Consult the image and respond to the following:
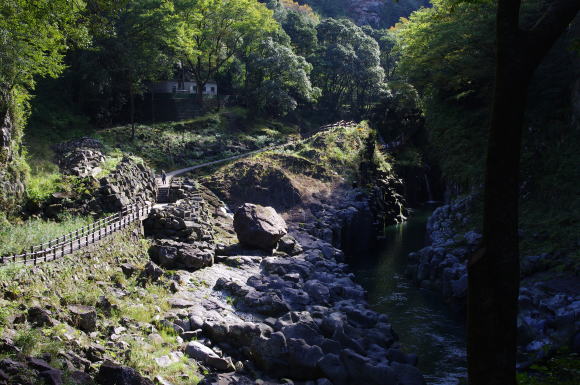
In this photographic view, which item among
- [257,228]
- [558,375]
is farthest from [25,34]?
[558,375]

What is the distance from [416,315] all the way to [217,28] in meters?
44.5

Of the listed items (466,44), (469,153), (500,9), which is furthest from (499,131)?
(469,153)

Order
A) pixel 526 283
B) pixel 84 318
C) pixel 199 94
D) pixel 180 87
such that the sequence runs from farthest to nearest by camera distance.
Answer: pixel 180 87
pixel 199 94
pixel 526 283
pixel 84 318

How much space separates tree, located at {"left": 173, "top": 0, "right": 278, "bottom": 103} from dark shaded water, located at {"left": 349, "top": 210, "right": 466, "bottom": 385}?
31571 mm

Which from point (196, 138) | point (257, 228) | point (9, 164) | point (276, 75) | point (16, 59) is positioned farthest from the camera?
point (276, 75)

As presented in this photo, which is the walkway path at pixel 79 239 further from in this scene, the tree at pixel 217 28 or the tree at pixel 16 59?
the tree at pixel 217 28

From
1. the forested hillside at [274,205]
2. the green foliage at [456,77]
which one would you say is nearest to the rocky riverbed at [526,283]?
the forested hillside at [274,205]

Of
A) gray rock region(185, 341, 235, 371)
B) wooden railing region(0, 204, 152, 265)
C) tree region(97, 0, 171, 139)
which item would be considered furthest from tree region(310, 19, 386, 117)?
gray rock region(185, 341, 235, 371)

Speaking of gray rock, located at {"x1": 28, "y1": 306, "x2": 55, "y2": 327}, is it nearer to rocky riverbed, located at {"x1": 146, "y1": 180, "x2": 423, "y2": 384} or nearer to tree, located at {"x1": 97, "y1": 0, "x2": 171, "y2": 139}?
rocky riverbed, located at {"x1": 146, "y1": 180, "x2": 423, "y2": 384}

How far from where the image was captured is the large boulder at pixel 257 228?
3297 cm

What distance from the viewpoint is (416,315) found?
26.8m

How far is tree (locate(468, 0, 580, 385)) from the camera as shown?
840 centimetres

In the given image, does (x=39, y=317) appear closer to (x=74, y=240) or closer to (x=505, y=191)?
(x=74, y=240)

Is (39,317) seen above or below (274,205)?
below
